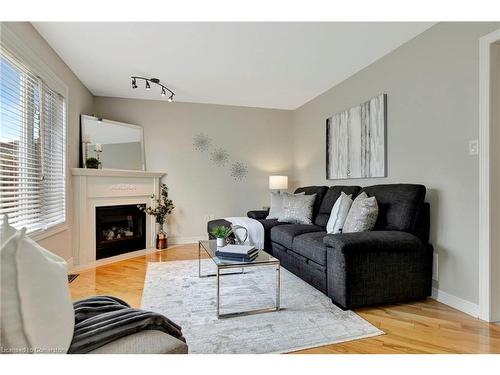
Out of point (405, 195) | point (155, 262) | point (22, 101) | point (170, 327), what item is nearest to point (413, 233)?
point (405, 195)

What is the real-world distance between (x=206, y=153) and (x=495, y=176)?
4.01 m

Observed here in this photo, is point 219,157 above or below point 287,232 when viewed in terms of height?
above

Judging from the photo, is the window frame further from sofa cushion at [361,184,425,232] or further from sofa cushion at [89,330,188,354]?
sofa cushion at [361,184,425,232]

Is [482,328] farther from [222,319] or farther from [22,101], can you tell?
[22,101]

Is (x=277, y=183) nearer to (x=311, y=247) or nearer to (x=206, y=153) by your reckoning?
(x=206, y=153)

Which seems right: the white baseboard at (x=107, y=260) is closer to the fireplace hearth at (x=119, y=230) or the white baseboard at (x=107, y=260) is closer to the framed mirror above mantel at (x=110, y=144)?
the fireplace hearth at (x=119, y=230)

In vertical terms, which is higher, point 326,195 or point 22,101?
point 22,101

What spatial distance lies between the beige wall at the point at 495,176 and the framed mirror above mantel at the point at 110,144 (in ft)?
14.3

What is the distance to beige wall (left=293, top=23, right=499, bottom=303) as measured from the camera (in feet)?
7.48

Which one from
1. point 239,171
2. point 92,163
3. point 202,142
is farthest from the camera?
point 239,171

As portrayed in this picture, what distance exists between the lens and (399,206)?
103 inches

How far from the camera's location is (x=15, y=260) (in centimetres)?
80

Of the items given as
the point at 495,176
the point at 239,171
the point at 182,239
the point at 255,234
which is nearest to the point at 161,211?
the point at 182,239

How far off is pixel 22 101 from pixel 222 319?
2.51 meters
